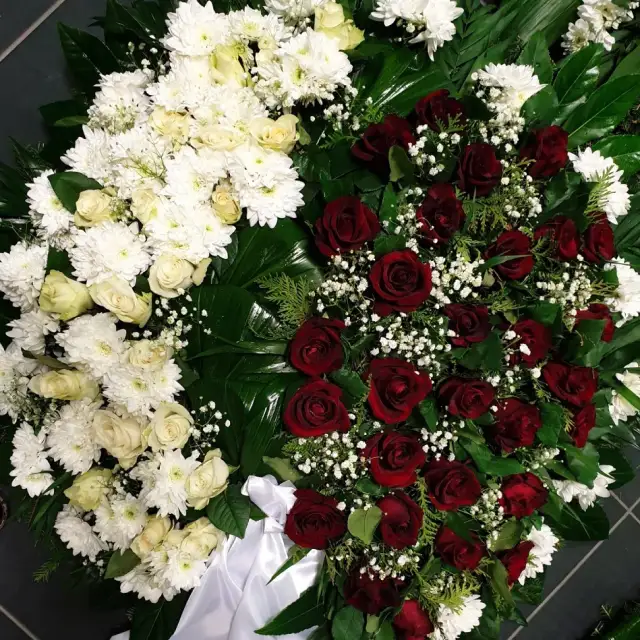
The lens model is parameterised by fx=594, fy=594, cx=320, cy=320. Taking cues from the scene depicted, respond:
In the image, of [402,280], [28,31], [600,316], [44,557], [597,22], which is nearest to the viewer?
[402,280]

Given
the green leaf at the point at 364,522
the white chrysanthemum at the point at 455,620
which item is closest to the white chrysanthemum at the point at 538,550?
the white chrysanthemum at the point at 455,620

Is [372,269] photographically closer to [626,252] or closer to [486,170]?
[486,170]

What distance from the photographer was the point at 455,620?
3.14 feet

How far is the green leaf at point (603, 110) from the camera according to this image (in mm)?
1018

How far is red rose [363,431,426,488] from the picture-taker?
2.84 feet

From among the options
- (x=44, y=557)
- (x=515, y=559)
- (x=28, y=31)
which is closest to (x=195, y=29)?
(x=28, y=31)

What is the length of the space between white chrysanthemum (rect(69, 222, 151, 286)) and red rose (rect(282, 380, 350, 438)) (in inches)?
12.1

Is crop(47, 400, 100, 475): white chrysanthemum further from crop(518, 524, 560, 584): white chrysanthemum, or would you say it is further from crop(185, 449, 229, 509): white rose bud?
crop(518, 524, 560, 584): white chrysanthemum

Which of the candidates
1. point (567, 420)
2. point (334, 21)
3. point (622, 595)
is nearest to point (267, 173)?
point (334, 21)

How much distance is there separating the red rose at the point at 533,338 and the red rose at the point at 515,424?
0.08 meters

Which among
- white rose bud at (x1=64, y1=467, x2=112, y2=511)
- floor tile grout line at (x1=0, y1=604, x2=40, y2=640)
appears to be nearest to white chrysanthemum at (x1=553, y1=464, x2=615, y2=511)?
white rose bud at (x1=64, y1=467, x2=112, y2=511)

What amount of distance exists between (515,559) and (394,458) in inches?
12.7

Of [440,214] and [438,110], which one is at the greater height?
[438,110]

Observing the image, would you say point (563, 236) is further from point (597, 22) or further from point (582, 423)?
point (597, 22)
